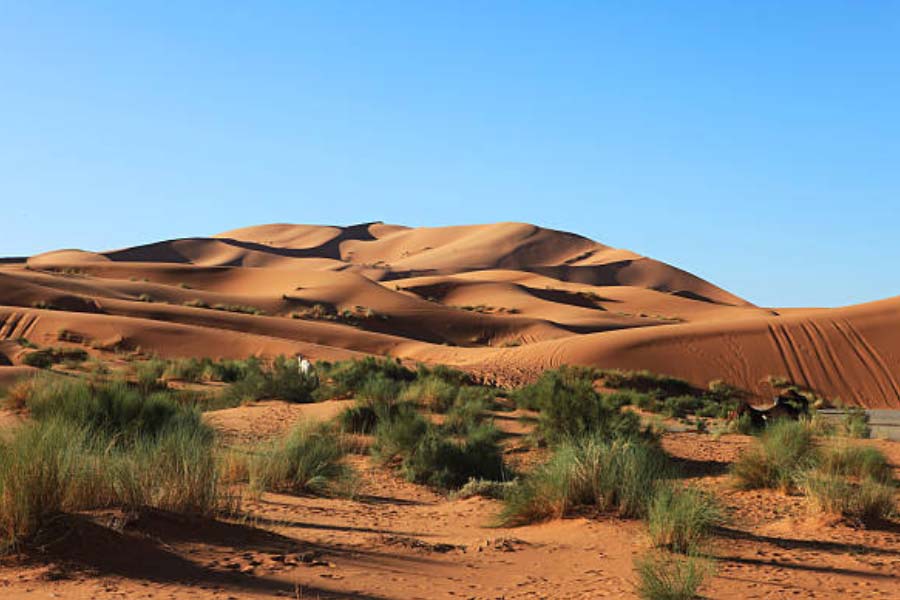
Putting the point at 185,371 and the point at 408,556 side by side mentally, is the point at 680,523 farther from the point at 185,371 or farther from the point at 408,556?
the point at 185,371

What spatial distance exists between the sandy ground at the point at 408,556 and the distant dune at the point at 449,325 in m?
18.1

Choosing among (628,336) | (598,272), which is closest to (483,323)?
(628,336)

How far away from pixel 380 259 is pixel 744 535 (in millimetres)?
140929

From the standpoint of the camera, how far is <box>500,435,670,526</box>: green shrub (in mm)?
9995

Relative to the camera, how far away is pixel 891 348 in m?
39.9

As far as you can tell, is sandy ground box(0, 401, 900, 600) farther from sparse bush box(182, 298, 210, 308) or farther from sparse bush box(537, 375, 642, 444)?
sparse bush box(182, 298, 210, 308)

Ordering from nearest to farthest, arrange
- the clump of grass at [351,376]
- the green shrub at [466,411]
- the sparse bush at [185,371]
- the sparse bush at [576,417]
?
the sparse bush at [576,417], the green shrub at [466,411], the clump of grass at [351,376], the sparse bush at [185,371]

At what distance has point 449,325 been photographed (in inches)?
2327

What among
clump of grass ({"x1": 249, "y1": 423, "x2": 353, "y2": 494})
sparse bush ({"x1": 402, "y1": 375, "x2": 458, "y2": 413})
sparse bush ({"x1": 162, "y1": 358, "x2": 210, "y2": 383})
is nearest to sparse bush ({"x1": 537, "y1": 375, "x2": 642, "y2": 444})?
sparse bush ({"x1": 402, "y1": 375, "x2": 458, "y2": 413})

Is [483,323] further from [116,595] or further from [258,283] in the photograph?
[116,595]

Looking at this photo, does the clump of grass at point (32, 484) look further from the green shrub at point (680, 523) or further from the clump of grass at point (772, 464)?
the clump of grass at point (772, 464)

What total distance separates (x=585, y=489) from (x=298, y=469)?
13.2 feet

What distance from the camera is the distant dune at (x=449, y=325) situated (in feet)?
126

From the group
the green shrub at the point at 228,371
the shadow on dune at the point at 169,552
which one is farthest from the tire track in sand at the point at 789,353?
the shadow on dune at the point at 169,552
